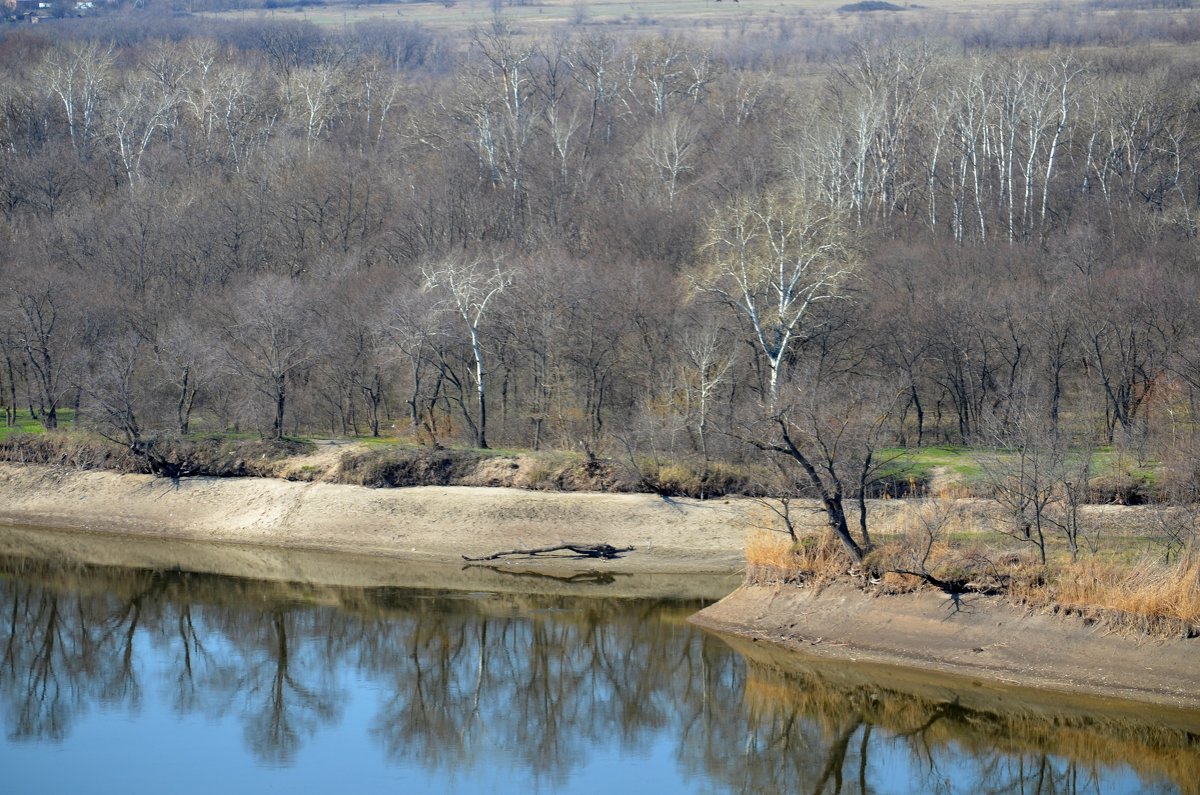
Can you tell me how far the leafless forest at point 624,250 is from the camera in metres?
51.1

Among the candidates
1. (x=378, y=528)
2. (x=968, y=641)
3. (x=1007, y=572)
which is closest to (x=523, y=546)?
(x=378, y=528)

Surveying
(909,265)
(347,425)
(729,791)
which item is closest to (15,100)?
(347,425)

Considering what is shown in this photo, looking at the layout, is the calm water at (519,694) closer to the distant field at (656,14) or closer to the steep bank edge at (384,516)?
the steep bank edge at (384,516)

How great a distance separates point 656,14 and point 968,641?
12803cm

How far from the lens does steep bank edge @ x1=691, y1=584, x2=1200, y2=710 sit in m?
26.8

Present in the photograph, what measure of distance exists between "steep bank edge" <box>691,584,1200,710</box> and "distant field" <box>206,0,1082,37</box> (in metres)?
108

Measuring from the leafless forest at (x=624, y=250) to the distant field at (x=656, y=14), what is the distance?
91.4 feet

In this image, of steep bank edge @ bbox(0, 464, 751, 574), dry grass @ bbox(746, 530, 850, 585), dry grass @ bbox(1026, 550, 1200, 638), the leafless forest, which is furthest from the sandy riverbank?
dry grass @ bbox(1026, 550, 1200, 638)

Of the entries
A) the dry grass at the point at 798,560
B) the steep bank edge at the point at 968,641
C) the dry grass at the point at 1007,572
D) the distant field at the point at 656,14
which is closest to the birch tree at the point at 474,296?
the dry grass at the point at 1007,572

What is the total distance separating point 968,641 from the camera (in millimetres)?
29062

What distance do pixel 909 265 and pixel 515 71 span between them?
3365cm

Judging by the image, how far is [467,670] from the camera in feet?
104

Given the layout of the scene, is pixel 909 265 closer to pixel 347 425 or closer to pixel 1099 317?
pixel 1099 317

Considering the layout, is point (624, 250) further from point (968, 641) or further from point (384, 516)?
point (968, 641)
